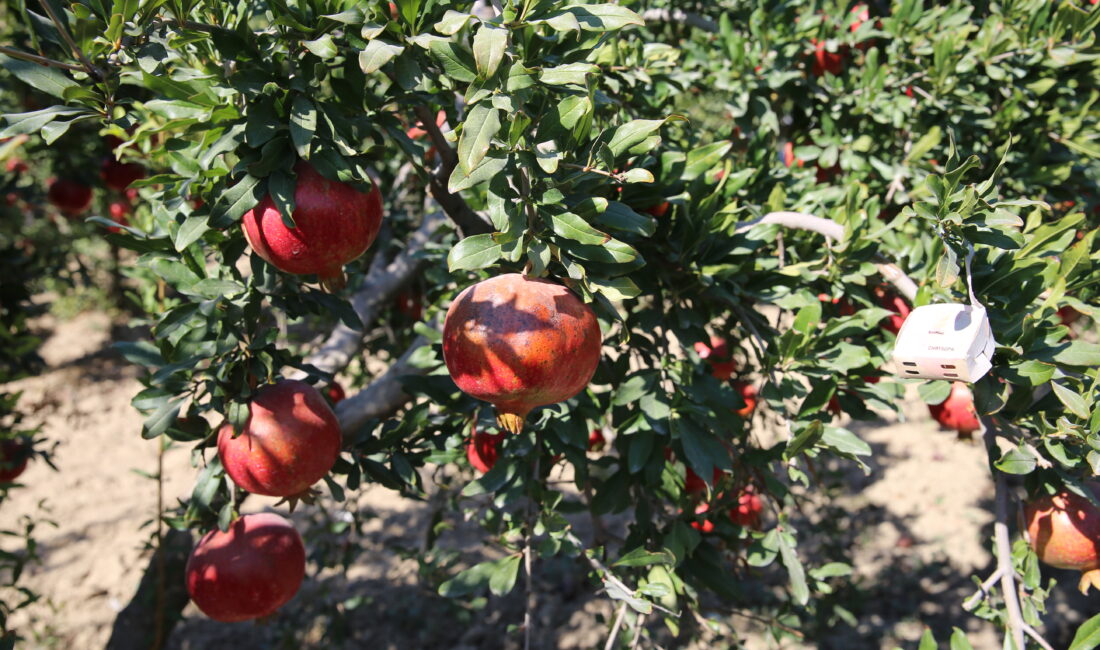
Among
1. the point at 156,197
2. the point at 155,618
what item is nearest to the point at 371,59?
the point at 156,197

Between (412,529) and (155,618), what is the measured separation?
199 cm

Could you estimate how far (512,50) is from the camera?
110 cm

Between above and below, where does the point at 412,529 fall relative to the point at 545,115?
below

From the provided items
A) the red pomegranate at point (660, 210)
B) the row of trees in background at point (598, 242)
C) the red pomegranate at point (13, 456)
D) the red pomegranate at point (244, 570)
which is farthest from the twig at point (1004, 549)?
the red pomegranate at point (13, 456)

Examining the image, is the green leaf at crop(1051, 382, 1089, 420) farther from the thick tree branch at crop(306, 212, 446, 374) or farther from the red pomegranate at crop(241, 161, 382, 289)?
the thick tree branch at crop(306, 212, 446, 374)

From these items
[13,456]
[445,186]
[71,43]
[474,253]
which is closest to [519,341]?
[474,253]

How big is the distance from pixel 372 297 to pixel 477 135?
1.55 meters

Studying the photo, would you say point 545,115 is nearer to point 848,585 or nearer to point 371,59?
point 371,59

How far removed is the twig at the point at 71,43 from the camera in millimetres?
Result: 982

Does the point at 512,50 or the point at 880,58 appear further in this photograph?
the point at 880,58

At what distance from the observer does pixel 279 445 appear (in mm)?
1345

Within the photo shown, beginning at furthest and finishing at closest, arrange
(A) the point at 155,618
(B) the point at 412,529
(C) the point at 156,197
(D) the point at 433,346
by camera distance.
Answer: (B) the point at 412,529 < (A) the point at 155,618 < (D) the point at 433,346 < (C) the point at 156,197

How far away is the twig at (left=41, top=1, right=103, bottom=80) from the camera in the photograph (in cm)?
98

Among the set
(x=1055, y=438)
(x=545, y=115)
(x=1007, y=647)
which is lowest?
(x=1007, y=647)
